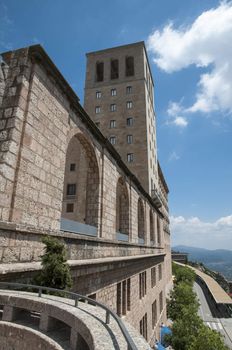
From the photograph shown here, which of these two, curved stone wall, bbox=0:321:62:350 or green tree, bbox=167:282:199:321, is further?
green tree, bbox=167:282:199:321

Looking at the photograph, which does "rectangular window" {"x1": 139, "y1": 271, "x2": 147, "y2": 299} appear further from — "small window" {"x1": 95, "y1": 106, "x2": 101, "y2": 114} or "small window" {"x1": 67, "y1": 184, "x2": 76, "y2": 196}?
"small window" {"x1": 95, "y1": 106, "x2": 101, "y2": 114}

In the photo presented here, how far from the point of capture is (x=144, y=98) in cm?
2948

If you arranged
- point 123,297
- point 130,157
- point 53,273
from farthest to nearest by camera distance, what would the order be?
point 130,157 → point 123,297 → point 53,273

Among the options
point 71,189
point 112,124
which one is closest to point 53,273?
point 71,189

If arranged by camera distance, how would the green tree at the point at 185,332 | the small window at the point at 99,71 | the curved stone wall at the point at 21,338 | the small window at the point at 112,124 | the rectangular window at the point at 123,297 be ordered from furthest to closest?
the small window at the point at 99,71, the small window at the point at 112,124, the green tree at the point at 185,332, the rectangular window at the point at 123,297, the curved stone wall at the point at 21,338

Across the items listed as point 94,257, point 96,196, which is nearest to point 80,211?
point 96,196

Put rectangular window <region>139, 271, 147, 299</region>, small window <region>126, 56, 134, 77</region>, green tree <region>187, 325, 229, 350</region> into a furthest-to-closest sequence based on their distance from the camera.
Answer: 1. small window <region>126, 56, 134, 77</region>
2. rectangular window <region>139, 271, 147, 299</region>
3. green tree <region>187, 325, 229, 350</region>

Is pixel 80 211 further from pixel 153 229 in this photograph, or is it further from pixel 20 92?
pixel 20 92

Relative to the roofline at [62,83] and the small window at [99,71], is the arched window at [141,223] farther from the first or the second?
the small window at [99,71]

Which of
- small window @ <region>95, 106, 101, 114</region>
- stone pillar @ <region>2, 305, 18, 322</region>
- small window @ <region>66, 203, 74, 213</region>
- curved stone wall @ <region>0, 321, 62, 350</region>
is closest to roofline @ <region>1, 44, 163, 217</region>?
stone pillar @ <region>2, 305, 18, 322</region>

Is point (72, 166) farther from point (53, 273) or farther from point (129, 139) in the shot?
point (53, 273)

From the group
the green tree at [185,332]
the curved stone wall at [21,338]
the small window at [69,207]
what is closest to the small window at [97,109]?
the small window at [69,207]

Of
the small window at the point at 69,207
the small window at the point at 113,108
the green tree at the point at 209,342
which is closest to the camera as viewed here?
the green tree at the point at 209,342

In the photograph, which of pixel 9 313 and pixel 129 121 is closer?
pixel 9 313
